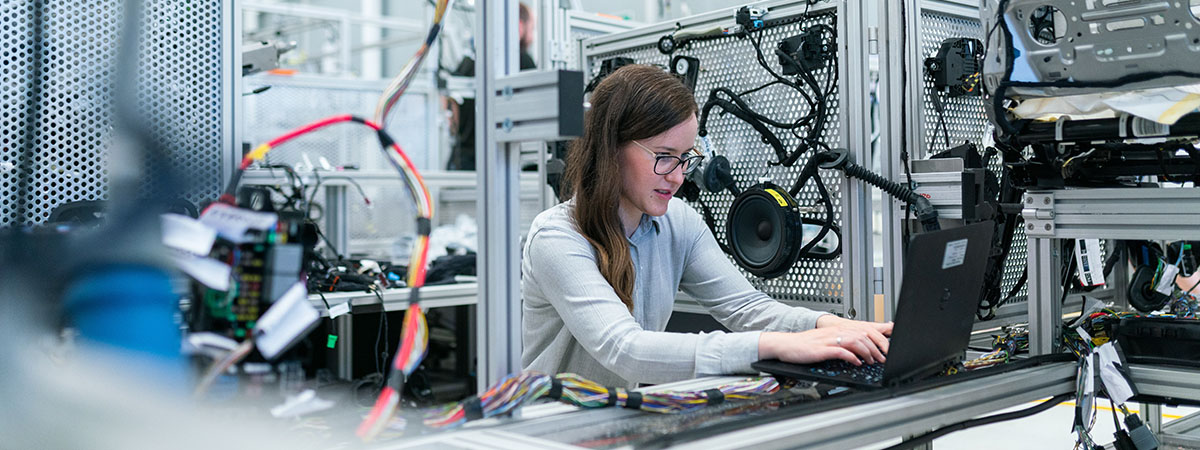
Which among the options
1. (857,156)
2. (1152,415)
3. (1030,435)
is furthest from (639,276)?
(1030,435)

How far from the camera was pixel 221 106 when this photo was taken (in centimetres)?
173

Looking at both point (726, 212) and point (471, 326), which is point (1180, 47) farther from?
point (471, 326)

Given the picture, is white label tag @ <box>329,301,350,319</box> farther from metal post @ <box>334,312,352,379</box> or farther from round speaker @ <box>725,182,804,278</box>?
metal post @ <box>334,312,352,379</box>

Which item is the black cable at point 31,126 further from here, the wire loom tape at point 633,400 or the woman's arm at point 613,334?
the wire loom tape at point 633,400

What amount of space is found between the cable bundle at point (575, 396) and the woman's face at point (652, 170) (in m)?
0.43

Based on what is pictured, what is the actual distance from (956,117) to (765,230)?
41 centimetres

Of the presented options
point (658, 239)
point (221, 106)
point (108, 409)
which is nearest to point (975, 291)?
point (658, 239)

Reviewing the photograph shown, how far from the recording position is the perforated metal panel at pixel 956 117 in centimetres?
171

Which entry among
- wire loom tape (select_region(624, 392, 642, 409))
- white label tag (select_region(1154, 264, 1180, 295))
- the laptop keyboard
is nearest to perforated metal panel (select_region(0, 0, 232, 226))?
wire loom tape (select_region(624, 392, 642, 409))

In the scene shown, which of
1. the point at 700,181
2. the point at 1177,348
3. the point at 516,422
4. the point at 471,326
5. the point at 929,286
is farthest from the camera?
the point at 471,326

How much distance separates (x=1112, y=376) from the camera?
1277 mm

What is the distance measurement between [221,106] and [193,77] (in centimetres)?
7

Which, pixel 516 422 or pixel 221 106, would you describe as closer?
pixel 516 422

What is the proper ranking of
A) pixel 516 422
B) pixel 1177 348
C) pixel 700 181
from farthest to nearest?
pixel 700 181 → pixel 1177 348 → pixel 516 422
